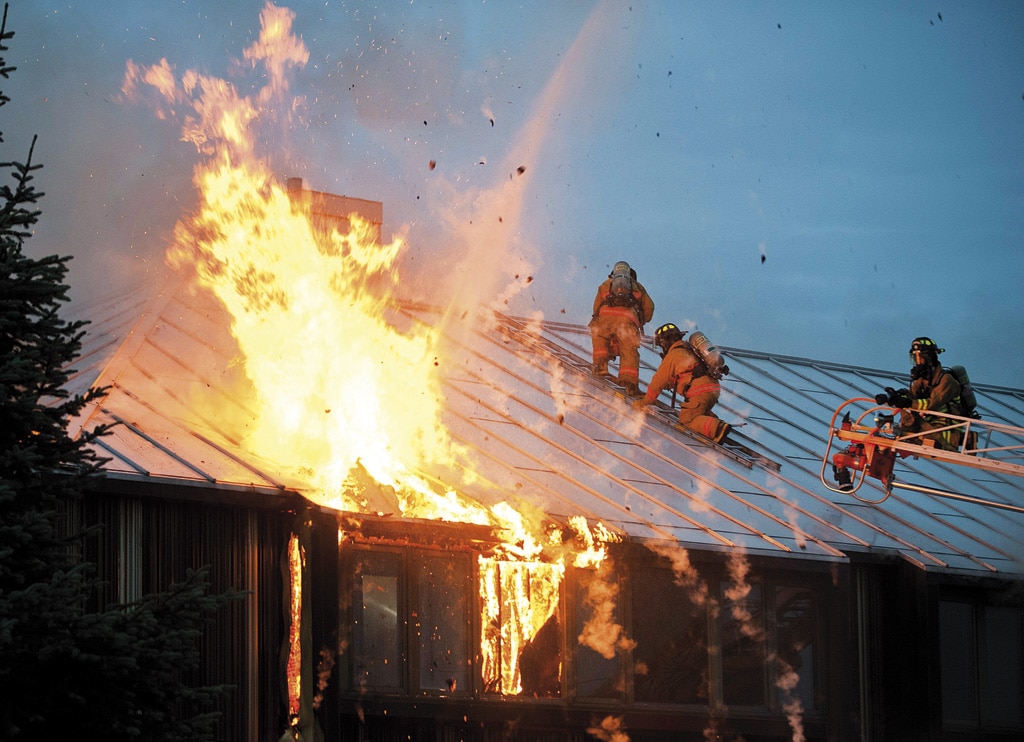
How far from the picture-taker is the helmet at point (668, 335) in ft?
60.2

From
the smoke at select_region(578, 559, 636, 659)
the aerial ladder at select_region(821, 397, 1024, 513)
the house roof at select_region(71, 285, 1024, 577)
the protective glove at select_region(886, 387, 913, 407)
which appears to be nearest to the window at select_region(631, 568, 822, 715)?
the smoke at select_region(578, 559, 636, 659)

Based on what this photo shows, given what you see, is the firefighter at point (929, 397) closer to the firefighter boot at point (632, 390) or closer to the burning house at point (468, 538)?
the burning house at point (468, 538)

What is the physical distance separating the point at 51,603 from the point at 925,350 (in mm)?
12358

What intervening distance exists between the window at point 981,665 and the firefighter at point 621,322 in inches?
217

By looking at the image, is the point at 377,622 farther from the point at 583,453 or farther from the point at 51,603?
the point at 51,603

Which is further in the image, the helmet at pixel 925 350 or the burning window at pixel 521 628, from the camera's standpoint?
the helmet at pixel 925 350

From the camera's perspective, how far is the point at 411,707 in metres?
12.0

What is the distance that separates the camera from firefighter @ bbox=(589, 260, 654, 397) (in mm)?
18859

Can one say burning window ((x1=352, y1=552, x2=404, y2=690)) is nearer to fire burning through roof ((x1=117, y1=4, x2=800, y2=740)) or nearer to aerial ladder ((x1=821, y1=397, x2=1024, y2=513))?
fire burning through roof ((x1=117, y1=4, x2=800, y2=740))

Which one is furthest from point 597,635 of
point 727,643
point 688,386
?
point 688,386

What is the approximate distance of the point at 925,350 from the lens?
55.2ft

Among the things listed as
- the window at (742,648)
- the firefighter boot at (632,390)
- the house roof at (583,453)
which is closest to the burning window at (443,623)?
the house roof at (583,453)

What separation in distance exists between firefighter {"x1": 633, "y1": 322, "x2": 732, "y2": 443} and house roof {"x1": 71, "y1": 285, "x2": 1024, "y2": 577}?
25cm

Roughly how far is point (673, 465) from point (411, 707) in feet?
18.1
